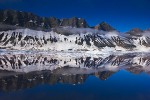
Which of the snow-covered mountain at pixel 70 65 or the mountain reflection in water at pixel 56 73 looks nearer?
the mountain reflection in water at pixel 56 73

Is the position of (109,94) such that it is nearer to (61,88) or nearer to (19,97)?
(61,88)

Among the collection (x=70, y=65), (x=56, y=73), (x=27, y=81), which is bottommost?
(x=27, y=81)

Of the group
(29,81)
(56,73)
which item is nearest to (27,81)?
(29,81)

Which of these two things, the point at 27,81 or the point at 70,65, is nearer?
the point at 27,81

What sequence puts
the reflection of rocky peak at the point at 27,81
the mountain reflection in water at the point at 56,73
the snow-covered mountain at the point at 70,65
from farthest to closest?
the snow-covered mountain at the point at 70,65 → the mountain reflection in water at the point at 56,73 → the reflection of rocky peak at the point at 27,81

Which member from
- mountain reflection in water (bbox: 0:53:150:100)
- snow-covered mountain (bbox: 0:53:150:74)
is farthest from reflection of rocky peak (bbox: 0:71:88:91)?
snow-covered mountain (bbox: 0:53:150:74)

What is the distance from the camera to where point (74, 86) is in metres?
25.1

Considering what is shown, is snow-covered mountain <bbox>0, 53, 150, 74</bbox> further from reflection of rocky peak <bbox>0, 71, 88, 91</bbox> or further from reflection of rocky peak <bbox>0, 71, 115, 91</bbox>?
reflection of rocky peak <bbox>0, 71, 88, 91</bbox>

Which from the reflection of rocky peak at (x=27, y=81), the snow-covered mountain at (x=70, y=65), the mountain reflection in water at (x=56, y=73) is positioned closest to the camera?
the reflection of rocky peak at (x=27, y=81)

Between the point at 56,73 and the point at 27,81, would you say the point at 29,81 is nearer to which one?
the point at 27,81

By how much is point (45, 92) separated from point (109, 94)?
5222mm

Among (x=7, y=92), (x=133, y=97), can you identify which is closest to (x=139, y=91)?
(x=133, y=97)

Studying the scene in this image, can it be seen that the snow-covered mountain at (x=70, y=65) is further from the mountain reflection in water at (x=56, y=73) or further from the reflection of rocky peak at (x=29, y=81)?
the reflection of rocky peak at (x=29, y=81)

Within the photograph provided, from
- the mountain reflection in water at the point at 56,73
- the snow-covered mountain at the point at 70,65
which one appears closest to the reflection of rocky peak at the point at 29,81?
the mountain reflection in water at the point at 56,73
